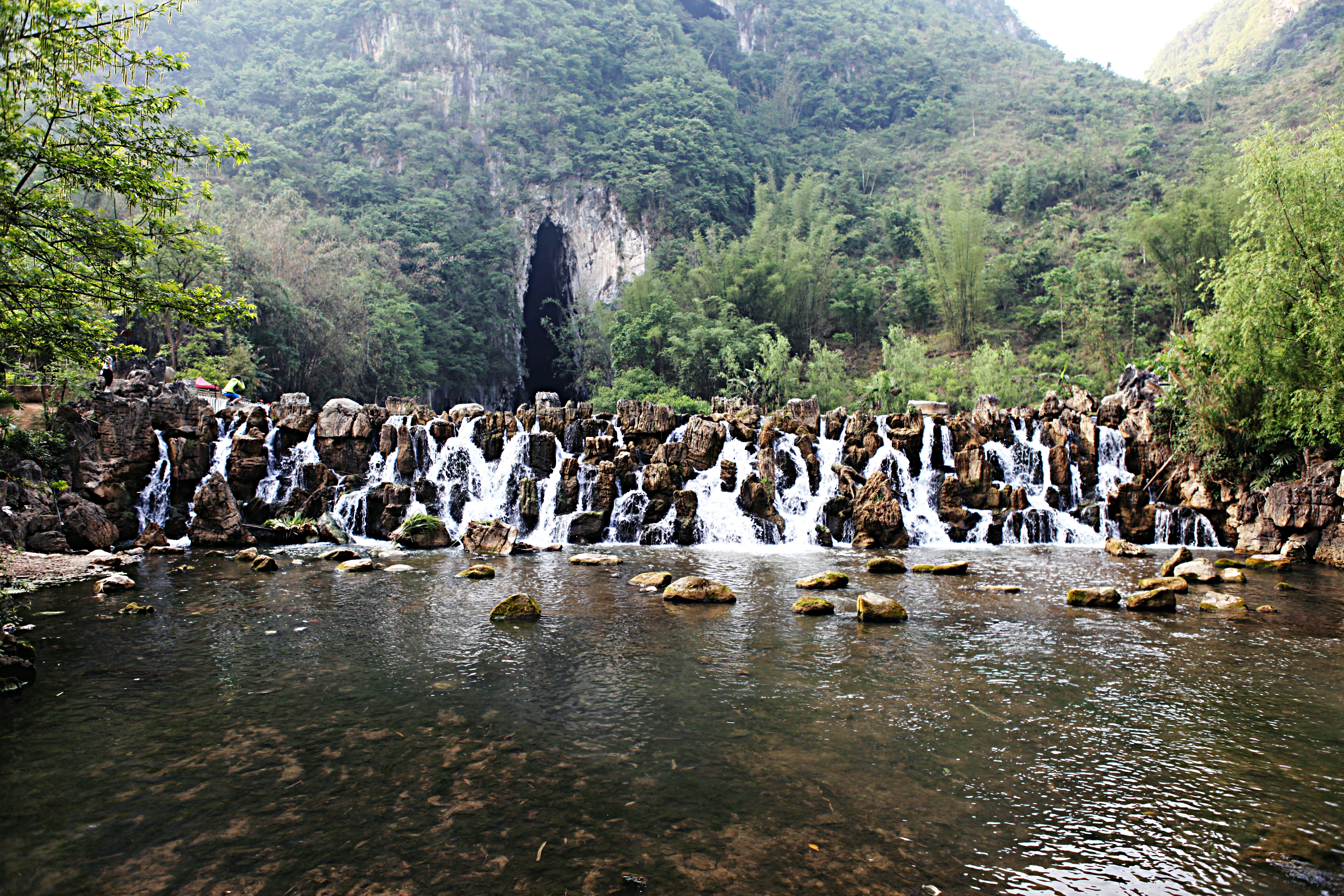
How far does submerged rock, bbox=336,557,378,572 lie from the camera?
11.8m

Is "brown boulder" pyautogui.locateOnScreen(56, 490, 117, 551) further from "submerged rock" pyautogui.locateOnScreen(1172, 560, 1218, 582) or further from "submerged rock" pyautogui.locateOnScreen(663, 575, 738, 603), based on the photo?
"submerged rock" pyautogui.locateOnScreen(1172, 560, 1218, 582)

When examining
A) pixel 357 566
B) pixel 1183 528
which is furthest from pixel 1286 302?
pixel 357 566

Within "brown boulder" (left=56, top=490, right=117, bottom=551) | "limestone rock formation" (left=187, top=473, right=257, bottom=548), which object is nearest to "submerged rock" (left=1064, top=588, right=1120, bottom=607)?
"limestone rock formation" (left=187, top=473, right=257, bottom=548)

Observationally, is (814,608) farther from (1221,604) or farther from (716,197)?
(716,197)

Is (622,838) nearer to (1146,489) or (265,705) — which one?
(265,705)

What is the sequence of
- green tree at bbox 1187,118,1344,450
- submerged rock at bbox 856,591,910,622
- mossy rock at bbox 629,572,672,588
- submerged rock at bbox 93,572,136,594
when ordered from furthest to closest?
green tree at bbox 1187,118,1344,450 < mossy rock at bbox 629,572,672,588 < submerged rock at bbox 93,572,136,594 < submerged rock at bbox 856,591,910,622

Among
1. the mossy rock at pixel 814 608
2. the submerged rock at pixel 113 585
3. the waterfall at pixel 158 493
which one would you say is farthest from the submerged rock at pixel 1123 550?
the waterfall at pixel 158 493

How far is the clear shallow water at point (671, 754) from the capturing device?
3248mm

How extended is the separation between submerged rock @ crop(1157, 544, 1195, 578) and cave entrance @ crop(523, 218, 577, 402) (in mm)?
42438

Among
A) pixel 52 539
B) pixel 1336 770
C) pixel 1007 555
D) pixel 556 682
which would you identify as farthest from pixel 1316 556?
pixel 52 539

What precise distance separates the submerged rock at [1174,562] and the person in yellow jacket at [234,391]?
22.7m

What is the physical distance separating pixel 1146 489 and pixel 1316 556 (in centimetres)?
410

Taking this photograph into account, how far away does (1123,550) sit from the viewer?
46.4 ft

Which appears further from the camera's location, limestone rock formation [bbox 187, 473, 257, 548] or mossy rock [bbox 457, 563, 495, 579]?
limestone rock formation [bbox 187, 473, 257, 548]
